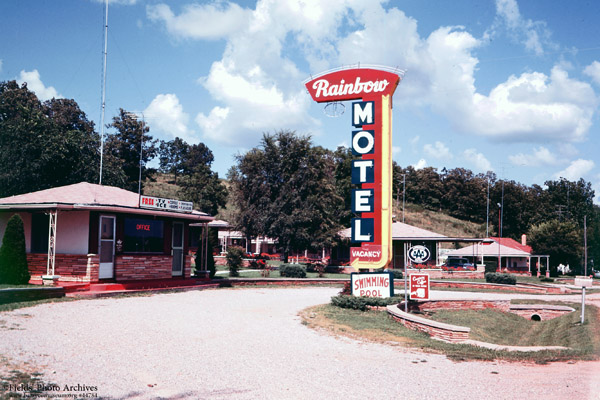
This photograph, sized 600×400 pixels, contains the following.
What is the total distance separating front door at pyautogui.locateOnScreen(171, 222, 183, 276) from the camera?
2545cm

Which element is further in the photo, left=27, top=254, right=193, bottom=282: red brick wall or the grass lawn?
left=27, top=254, right=193, bottom=282: red brick wall

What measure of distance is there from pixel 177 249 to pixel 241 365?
1706cm

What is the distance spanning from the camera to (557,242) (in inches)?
2657

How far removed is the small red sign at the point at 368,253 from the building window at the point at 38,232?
42.7ft

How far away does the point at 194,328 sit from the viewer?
1333 cm

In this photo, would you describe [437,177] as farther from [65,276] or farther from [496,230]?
[65,276]

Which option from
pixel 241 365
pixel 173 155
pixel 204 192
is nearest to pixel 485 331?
pixel 241 365

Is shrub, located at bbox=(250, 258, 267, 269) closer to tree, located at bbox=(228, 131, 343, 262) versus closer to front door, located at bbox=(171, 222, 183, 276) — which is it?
tree, located at bbox=(228, 131, 343, 262)

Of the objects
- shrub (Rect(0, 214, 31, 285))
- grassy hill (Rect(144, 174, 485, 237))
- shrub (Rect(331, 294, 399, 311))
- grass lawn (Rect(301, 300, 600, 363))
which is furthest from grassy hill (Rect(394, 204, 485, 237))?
shrub (Rect(0, 214, 31, 285))

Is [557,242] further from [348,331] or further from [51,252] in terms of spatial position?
[51,252]

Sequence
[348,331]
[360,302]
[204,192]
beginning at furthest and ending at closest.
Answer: [204,192]
[360,302]
[348,331]

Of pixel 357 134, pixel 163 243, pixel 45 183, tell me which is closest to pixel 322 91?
pixel 357 134

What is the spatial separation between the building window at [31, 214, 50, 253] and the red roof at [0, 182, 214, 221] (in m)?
0.81

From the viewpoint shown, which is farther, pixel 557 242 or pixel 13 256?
pixel 557 242
